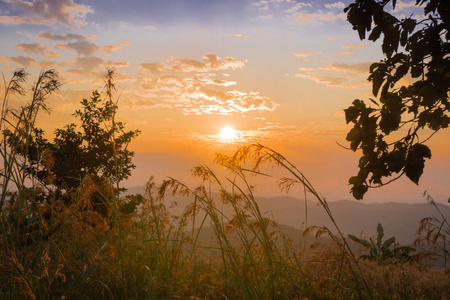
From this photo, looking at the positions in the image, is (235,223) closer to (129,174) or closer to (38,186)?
(38,186)

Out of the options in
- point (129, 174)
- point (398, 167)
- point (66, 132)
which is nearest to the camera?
point (398, 167)

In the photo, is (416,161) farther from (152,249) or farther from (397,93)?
(152,249)

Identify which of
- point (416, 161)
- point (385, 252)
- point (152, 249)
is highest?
point (416, 161)

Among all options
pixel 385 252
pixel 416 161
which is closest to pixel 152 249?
pixel 416 161

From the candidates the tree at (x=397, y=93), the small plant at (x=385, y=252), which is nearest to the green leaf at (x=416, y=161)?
the tree at (x=397, y=93)

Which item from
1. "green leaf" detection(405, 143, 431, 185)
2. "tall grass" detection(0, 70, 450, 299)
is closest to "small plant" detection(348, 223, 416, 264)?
"tall grass" detection(0, 70, 450, 299)

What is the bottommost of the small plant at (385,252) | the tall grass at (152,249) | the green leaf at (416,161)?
the small plant at (385,252)

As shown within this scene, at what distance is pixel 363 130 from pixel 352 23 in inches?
39.1

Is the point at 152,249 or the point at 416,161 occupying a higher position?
the point at 416,161

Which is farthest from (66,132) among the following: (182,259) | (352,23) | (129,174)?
(352,23)

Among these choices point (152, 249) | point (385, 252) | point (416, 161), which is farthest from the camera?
point (385, 252)

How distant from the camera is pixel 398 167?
10.4 ft

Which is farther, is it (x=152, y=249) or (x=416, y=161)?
(x=152, y=249)

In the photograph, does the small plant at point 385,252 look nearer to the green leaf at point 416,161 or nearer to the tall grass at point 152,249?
the tall grass at point 152,249
